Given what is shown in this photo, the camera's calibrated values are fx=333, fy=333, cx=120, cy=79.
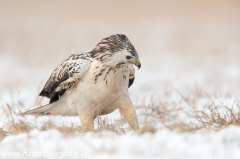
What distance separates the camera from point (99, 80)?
4605 millimetres

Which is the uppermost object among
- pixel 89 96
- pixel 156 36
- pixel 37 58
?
pixel 156 36

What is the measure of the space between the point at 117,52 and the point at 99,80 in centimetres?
46

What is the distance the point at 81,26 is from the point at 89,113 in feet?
64.9

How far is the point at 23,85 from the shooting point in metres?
11.8

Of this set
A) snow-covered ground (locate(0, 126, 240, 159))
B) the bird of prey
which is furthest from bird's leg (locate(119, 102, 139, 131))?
snow-covered ground (locate(0, 126, 240, 159))

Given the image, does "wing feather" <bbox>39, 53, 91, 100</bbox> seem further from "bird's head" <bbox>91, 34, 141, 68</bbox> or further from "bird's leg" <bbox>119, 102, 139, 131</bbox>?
"bird's leg" <bbox>119, 102, 139, 131</bbox>

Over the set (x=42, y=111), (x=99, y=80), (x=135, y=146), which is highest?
(x=99, y=80)

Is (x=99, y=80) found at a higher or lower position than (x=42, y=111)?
higher

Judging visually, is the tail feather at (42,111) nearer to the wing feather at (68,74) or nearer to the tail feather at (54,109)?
the tail feather at (54,109)

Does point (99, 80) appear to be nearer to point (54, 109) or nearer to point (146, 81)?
point (54, 109)

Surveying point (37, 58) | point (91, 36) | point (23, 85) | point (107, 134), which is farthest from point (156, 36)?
point (107, 134)

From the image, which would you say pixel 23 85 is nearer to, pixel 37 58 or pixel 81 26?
pixel 37 58

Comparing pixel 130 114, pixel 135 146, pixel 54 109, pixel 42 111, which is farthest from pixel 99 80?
pixel 135 146

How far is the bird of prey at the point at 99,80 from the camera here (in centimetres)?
457
